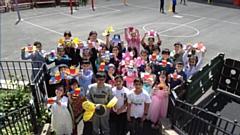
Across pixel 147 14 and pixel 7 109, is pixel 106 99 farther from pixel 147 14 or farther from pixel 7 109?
pixel 147 14

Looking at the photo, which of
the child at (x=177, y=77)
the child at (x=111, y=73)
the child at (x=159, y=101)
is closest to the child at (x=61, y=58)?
the child at (x=111, y=73)

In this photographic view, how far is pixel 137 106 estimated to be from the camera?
5.32 meters

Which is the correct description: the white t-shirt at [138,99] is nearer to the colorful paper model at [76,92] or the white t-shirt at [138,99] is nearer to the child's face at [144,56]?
the colorful paper model at [76,92]

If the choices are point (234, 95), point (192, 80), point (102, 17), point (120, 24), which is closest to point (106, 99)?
point (192, 80)

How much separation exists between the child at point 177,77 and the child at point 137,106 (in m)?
1.03

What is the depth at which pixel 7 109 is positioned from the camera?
5859mm

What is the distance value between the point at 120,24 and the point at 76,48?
9.51 meters

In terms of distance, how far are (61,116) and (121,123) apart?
4.64 ft

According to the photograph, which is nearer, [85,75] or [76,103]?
[76,103]

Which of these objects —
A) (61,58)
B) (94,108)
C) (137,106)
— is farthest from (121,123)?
(61,58)

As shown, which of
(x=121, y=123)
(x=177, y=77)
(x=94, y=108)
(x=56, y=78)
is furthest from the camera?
(x=177, y=77)

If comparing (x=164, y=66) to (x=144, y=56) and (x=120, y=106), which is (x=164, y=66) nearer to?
(x=144, y=56)

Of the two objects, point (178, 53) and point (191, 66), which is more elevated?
point (178, 53)

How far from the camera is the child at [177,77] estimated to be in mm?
5777
